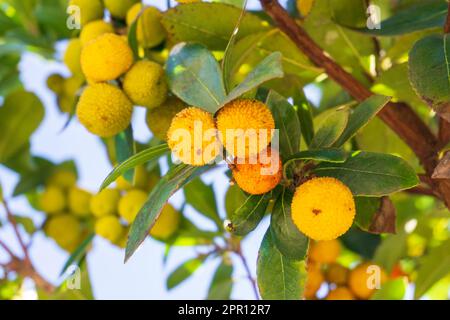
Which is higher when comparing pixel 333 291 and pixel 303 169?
pixel 303 169

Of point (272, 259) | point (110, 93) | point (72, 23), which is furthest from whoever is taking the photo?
point (72, 23)

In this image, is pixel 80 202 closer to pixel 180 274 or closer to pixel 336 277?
pixel 180 274

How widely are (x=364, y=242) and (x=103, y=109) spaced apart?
3.17 feet

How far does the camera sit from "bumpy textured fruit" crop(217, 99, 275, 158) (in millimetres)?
1049

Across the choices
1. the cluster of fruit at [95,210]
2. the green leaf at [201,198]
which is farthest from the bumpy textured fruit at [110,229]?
the green leaf at [201,198]

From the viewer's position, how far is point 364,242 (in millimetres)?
2037

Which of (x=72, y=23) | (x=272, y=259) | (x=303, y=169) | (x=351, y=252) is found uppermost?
(x=72, y=23)

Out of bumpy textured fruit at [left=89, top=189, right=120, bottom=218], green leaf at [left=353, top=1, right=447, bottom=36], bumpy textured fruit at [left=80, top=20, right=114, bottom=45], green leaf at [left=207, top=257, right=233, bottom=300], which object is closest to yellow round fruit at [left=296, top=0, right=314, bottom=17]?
green leaf at [left=353, top=1, right=447, bottom=36]

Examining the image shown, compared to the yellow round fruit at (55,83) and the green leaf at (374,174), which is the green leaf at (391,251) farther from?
the yellow round fruit at (55,83)

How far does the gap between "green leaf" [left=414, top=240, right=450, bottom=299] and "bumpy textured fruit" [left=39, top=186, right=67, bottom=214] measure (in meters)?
1.02

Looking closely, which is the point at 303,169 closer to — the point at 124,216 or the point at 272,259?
the point at 272,259

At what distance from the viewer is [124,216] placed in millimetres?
1799

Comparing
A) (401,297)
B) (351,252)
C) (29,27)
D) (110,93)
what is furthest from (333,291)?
(29,27)
